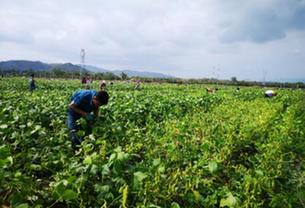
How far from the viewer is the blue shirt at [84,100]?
645 cm

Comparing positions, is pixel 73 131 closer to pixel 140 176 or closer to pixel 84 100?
pixel 84 100

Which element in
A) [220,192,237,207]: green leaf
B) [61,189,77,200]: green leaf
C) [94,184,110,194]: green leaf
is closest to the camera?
[61,189,77,200]: green leaf

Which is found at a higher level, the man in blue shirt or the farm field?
the man in blue shirt

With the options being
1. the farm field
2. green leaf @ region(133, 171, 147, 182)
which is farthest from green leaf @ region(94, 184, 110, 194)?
green leaf @ region(133, 171, 147, 182)

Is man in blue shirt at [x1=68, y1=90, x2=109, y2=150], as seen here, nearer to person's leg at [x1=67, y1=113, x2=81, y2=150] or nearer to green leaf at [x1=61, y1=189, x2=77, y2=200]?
person's leg at [x1=67, y1=113, x2=81, y2=150]

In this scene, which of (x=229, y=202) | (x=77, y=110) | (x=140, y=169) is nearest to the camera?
(x=229, y=202)

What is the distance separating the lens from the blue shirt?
21.2 ft

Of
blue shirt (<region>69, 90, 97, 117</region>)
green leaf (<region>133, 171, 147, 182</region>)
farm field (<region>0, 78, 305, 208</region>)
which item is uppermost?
blue shirt (<region>69, 90, 97, 117</region>)

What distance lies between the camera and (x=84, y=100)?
6.47 metres

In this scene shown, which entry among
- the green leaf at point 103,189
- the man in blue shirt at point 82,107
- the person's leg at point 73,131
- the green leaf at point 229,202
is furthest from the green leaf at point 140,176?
Answer: the man in blue shirt at point 82,107

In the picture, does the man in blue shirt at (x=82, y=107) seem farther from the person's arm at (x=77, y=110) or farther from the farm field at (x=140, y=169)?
the farm field at (x=140, y=169)

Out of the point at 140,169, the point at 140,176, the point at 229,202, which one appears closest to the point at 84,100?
the point at 140,169

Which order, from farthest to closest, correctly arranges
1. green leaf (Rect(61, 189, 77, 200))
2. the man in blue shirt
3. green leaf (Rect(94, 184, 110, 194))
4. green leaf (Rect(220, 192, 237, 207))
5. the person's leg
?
1. the man in blue shirt
2. the person's leg
3. green leaf (Rect(94, 184, 110, 194))
4. green leaf (Rect(220, 192, 237, 207))
5. green leaf (Rect(61, 189, 77, 200))

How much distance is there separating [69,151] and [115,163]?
176 centimetres
